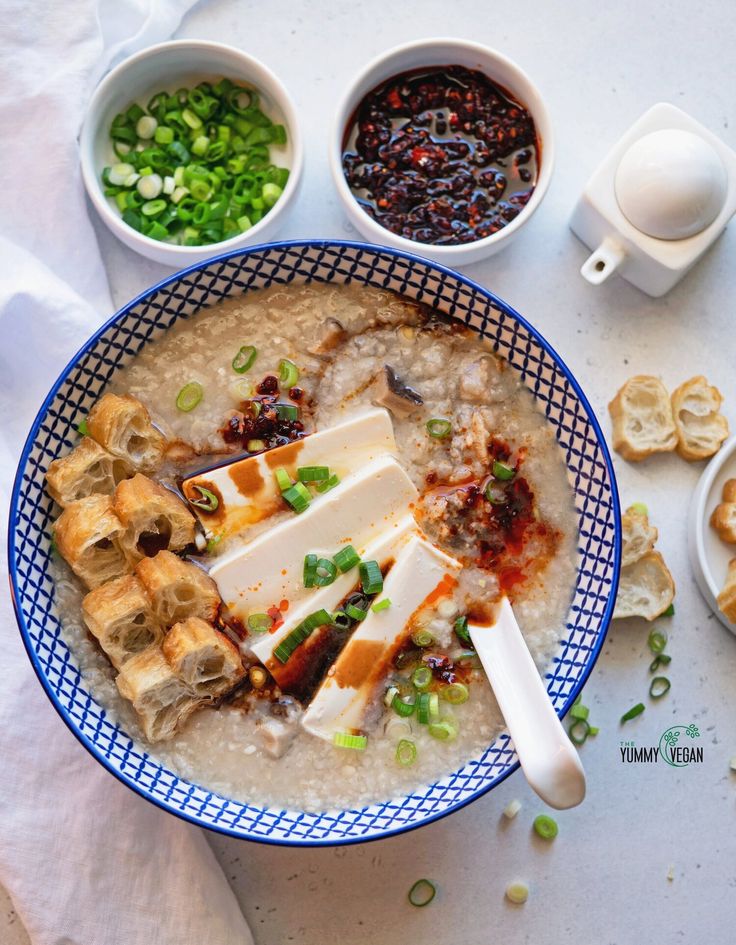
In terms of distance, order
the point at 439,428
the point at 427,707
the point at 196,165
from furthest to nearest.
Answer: the point at 196,165
the point at 439,428
the point at 427,707

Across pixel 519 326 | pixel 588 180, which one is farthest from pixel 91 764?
pixel 588 180

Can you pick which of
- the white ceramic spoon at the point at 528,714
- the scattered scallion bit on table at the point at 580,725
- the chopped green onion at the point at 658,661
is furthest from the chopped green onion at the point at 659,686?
the white ceramic spoon at the point at 528,714

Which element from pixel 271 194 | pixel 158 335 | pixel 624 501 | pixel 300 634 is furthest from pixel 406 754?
pixel 271 194

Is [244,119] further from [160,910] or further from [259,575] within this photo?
[160,910]

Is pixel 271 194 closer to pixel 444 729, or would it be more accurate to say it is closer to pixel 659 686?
pixel 444 729

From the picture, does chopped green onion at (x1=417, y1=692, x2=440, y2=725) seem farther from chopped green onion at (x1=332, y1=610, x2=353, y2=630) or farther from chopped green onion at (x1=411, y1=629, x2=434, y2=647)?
chopped green onion at (x1=332, y1=610, x2=353, y2=630)

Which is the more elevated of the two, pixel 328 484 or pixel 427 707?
pixel 328 484

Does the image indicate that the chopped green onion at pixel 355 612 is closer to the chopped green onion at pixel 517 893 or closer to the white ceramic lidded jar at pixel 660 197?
the chopped green onion at pixel 517 893
